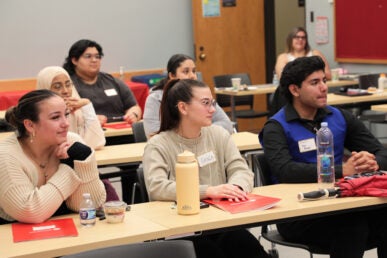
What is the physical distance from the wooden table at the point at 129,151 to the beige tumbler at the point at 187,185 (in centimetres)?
147

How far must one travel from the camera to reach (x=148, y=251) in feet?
6.86

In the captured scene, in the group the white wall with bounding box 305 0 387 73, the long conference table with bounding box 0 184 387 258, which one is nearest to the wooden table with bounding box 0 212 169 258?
the long conference table with bounding box 0 184 387 258

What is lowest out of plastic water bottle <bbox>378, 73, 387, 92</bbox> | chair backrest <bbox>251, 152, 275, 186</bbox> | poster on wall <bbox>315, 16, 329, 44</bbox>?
plastic water bottle <bbox>378, 73, 387, 92</bbox>

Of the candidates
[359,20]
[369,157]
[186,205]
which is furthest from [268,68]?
[186,205]

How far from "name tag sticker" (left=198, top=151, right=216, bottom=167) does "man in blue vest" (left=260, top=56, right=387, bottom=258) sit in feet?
1.15

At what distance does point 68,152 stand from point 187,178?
561 mm

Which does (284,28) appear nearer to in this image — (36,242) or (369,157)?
(369,157)

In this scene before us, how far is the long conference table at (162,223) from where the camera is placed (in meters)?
2.56

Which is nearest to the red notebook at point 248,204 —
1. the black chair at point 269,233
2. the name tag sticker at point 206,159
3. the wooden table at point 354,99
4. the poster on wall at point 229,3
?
the name tag sticker at point 206,159

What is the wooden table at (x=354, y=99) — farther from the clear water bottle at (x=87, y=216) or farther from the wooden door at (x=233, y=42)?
the clear water bottle at (x=87, y=216)

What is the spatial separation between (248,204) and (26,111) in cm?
103

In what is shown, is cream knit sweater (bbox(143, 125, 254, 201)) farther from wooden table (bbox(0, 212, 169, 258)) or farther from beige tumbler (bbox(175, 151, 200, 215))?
wooden table (bbox(0, 212, 169, 258))

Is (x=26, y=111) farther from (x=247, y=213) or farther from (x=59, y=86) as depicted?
(x=59, y=86)

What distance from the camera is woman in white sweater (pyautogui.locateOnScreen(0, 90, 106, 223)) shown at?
2916mm
